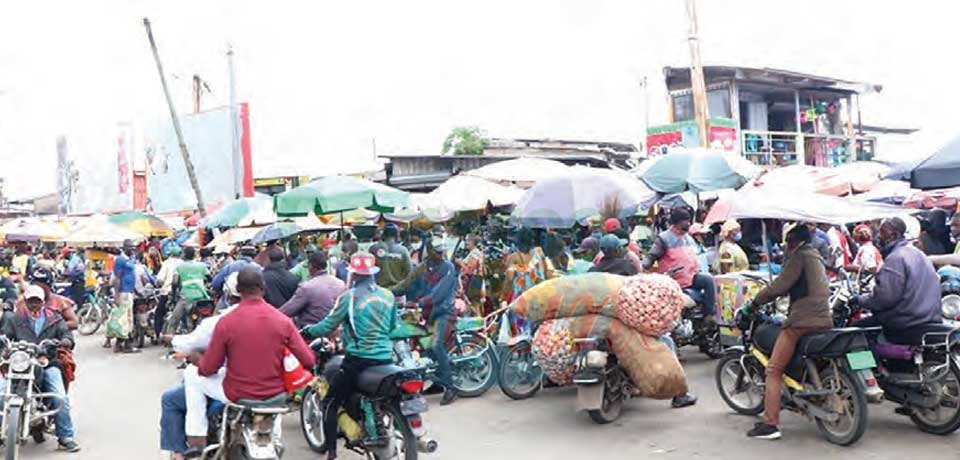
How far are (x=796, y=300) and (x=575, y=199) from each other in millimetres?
4705

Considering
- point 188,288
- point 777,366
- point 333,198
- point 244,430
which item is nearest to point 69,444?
point 244,430

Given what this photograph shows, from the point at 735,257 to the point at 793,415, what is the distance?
3670mm

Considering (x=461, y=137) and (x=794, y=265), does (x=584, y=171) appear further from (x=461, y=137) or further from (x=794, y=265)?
(x=461, y=137)

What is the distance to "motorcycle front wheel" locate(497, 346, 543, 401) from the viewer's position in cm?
900

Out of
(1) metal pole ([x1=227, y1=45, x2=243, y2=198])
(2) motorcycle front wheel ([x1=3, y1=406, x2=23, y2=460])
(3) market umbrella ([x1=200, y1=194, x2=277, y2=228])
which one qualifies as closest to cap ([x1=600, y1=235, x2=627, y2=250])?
(2) motorcycle front wheel ([x1=3, y1=406, x2=23, y2=460])

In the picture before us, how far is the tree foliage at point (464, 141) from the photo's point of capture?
34.7 meters

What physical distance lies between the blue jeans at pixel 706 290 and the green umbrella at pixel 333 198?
415 centimetres

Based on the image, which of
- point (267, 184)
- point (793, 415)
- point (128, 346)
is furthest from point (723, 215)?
point (267, 184)

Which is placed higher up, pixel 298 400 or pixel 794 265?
pixel 794 265

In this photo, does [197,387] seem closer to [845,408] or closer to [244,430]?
[244,430]

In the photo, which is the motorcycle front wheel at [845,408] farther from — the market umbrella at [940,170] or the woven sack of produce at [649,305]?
the market umbrella at [940,170]

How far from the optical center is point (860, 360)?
6277 millimetres

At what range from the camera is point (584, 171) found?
37.5ft

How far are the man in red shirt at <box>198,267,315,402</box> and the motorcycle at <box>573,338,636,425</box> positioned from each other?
2840 millimetres
